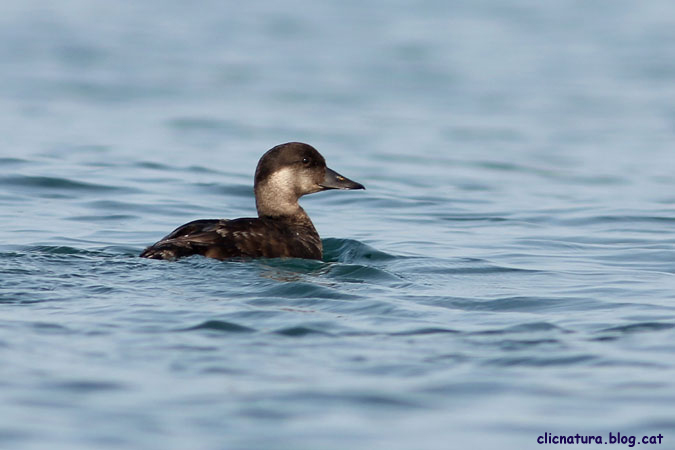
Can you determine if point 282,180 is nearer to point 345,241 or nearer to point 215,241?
point 345,241

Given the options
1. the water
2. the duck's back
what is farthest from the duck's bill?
the duck's back

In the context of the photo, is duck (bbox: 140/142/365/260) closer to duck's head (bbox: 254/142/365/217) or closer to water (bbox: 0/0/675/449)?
duck's head (bbox: 254/142/365/217)

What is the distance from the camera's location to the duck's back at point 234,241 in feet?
27.2

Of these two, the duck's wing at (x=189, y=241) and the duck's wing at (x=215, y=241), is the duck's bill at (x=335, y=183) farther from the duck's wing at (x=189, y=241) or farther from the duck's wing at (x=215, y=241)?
the duck's wing at (x=189, y=241)

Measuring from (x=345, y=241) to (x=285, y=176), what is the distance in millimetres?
873

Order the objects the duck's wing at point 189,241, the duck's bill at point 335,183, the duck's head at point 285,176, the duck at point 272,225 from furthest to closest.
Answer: the duck's bill at point 335,183
the duck's head at point 285,176
the duck at point 272,225
the duck's wing at point 189,241

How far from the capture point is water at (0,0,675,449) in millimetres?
5410

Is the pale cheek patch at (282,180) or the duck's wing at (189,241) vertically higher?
the pale cheek patch at (282,180)

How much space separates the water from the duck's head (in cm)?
61

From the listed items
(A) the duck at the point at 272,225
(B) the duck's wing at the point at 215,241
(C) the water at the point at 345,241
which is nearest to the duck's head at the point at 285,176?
(A) the duck at the point at 272,225

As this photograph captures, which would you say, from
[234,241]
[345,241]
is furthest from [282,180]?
[234,241]

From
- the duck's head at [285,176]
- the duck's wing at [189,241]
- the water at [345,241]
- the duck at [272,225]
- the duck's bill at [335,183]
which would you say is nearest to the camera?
the water at [345,241]

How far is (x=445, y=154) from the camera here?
16797 millimetres

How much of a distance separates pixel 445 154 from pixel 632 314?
9471mm
